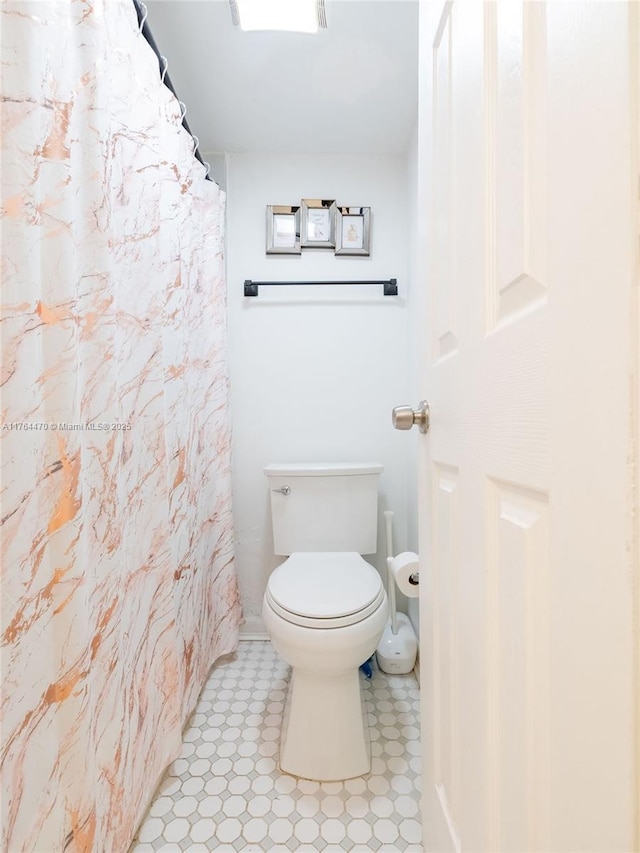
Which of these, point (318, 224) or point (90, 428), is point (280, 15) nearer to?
point (318, 224)

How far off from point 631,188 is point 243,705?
1.56 metres

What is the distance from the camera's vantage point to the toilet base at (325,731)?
1.09 m

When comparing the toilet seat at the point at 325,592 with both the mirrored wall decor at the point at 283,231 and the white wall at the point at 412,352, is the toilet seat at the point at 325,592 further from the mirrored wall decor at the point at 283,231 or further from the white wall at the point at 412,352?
the mirrored wall decor at the point at 283,231

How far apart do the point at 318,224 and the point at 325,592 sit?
143 centimetres

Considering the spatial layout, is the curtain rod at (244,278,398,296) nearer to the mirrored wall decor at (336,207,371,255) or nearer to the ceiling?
the mirrored wall decor at (336,207,371,255)

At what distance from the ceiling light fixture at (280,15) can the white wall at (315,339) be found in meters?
0.62

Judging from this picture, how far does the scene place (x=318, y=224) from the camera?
1.78 meters

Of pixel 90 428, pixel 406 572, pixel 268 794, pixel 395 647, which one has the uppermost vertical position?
pixel 90 428

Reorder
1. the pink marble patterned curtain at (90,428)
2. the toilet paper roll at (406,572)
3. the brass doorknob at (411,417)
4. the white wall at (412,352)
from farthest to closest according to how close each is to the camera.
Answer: the white wall at (412,352) → the toilet paper roll at (406,572) → the brass doorknob at (411,417) → the pink marble patterned curtain at (90,428)

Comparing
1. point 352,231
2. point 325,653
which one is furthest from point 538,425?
point 352,231

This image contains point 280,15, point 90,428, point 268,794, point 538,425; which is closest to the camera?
point 538,425

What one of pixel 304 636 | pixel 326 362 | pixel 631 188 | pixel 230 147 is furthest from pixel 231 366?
pixel 631 188

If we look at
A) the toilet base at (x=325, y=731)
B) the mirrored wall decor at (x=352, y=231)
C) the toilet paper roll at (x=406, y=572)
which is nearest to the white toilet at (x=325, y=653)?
the toilet base at (x=325, y=731)

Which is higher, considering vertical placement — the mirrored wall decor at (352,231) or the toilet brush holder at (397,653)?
the mirrored wall decor at (352,231)
